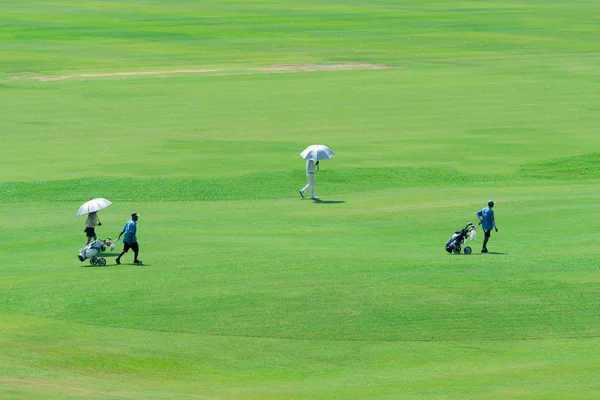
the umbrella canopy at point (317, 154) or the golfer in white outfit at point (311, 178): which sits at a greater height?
the umbrella canopy at point (317, 154)

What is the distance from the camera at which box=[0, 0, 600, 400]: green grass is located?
28.0m

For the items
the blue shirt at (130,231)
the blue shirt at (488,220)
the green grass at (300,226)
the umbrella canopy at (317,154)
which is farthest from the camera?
the umbrella canopy at (317,154)

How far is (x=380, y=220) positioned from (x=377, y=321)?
15.2m

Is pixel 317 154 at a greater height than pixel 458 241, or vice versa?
pixel 317 154

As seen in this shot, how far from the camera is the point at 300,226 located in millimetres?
45438

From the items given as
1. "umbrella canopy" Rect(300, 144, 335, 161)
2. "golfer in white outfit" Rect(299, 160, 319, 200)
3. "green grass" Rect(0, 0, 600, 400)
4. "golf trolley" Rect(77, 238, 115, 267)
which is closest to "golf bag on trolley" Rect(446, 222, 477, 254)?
"green grass" Rect(0, 0, 600, 400)

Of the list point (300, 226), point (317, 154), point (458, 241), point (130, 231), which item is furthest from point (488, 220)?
point (317, 154)

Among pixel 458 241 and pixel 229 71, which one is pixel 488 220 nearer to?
pixel 458 241

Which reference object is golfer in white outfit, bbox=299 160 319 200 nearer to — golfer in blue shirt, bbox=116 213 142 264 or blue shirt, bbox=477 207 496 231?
blue shirt, bbox=477 207 496 231

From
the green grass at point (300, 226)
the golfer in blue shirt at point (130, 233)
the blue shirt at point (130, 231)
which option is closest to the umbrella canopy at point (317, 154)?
the green grass at point (300, 226)

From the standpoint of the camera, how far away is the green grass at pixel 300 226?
2797 centimetres

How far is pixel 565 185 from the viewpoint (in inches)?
2142

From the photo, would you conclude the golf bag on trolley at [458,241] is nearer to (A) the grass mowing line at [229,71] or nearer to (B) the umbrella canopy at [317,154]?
(B) the umbrella canopy at [317,154]

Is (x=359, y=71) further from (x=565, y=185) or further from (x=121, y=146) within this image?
(x=565, y=185)
